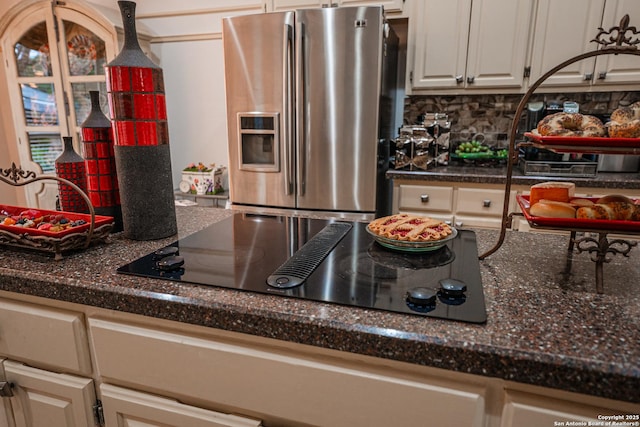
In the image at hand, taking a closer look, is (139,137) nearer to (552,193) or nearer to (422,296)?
(422,296)

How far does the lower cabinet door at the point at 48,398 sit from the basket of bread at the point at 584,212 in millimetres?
1015

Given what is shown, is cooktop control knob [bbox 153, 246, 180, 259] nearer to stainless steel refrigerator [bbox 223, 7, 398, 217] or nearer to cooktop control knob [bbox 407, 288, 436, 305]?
cooktop control knob [bbox 407, 288, 436, 305]

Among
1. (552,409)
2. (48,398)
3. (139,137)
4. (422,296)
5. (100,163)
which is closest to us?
(552,409)

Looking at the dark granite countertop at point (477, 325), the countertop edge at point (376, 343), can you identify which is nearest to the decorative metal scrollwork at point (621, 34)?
the dark granite countertop at point (477, 325)

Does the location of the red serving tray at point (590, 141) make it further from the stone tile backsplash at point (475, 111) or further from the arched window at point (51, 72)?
the arched window at point (51, 72)

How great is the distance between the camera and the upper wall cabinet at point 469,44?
229cm

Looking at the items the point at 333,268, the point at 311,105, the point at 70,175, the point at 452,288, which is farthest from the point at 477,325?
the point at 311,105

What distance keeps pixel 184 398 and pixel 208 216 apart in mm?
716

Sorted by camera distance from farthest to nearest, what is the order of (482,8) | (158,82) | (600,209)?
1. (482,8)
2. (158,82)
3. (600,209)

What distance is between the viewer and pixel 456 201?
2.28 meters

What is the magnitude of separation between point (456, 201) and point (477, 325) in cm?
178

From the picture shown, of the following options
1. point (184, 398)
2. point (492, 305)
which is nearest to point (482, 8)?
point (492, 305)

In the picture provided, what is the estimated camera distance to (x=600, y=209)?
74cm

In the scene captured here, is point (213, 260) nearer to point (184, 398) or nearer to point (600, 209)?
point (184, 398)
